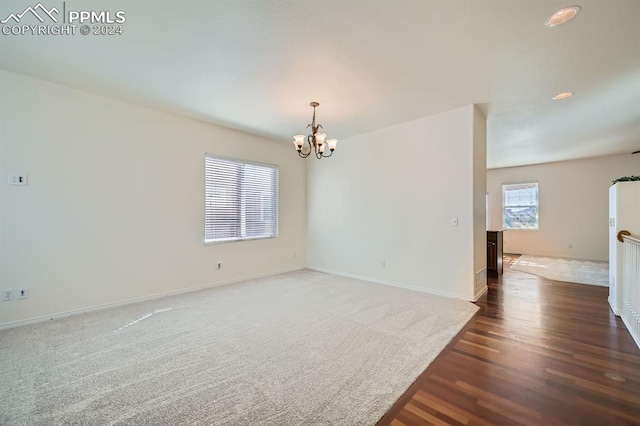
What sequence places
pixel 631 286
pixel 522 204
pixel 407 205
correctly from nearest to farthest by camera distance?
1. pixel 631 286
2. pixel 407 205
3. pixel 522 204

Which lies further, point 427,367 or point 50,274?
point 50,274

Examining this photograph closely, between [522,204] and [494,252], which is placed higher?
[522,204]

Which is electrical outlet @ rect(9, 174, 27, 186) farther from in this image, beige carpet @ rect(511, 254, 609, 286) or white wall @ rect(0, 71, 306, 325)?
beige carpet @ rect(511, 254, 609, 286)

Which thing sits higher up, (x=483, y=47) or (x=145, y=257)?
(x=483, y=47)

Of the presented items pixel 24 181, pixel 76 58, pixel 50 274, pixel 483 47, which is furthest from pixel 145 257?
pixel 483 47

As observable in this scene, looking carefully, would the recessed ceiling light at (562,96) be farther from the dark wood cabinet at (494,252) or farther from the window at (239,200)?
the window at (239,200)

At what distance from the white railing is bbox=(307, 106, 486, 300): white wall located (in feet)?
4.91

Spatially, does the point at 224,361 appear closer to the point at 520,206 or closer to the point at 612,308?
the point at 612,308

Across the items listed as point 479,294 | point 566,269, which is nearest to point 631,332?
point 479,294

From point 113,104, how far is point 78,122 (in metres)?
0.48

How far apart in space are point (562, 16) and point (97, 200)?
207 inches

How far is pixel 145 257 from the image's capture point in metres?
3.90

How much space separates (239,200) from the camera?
5.08 metres

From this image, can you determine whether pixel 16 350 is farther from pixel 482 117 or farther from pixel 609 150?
pixel 609 150
